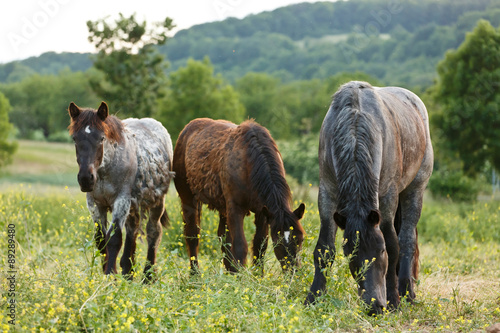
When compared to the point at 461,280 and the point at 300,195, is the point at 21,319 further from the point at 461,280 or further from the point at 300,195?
the point at 300,195

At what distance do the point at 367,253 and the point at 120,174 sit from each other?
3.33m

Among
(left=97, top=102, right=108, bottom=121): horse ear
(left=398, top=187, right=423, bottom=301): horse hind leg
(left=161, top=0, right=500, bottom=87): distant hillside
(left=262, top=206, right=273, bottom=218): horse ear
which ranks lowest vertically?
(left=398, top=187, right=423, bottom=301): horse hind leg

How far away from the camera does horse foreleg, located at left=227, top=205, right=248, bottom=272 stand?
20.9ft

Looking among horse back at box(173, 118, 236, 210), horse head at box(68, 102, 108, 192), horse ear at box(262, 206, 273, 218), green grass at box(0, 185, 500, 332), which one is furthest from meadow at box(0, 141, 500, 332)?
horse back at box(173, 118, 236, 210)

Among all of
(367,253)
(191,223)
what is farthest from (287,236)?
(191,223)

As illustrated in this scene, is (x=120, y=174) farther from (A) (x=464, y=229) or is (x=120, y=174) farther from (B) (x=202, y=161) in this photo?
(A) (x=464, y=229)

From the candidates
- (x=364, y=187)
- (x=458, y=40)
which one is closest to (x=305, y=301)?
(x=364, y=187)

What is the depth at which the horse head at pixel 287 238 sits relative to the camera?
19.2 ft

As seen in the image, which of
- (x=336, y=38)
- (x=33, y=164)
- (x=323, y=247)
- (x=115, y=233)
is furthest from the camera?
(x=336, y=38)

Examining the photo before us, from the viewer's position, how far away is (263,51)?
361ft

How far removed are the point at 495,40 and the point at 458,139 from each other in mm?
4755

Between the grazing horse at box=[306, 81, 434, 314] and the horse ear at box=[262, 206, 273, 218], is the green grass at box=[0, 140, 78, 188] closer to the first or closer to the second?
the horse ear at box=[262, 206, 273, 218]

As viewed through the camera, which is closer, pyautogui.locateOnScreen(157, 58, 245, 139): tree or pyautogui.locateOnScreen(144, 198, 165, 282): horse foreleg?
pyautogui.locateOnScreen(144, 198, 165, 282): horse foreleg

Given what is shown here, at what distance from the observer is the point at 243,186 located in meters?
6.46
